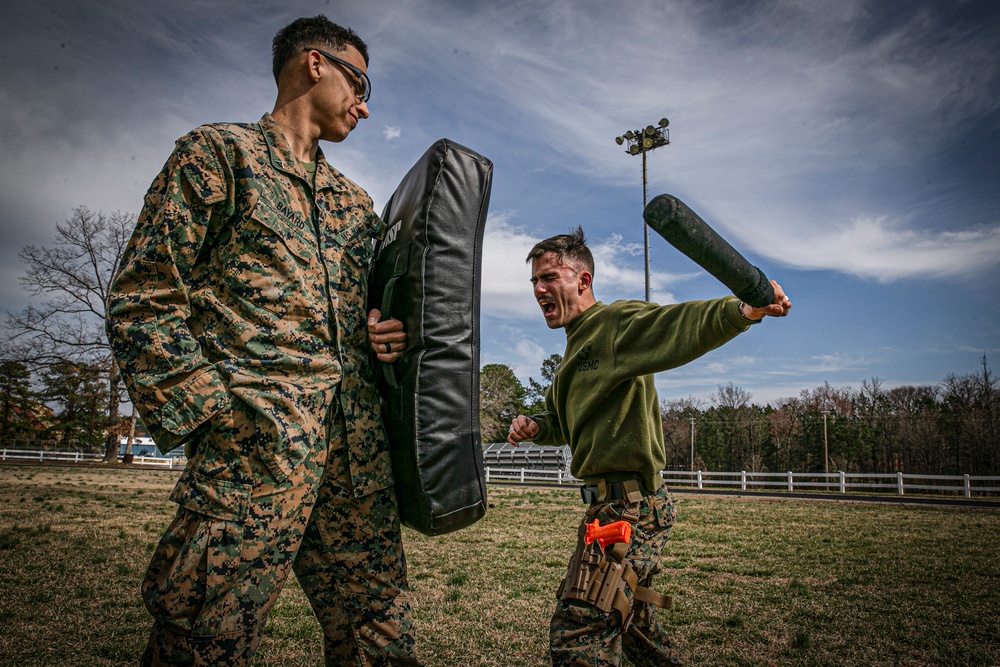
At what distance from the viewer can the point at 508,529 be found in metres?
11.2

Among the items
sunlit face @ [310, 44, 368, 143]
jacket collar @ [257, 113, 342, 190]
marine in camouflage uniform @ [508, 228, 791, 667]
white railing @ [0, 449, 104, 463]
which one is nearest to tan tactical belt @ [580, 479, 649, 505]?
marine in camouflage uniform @ [508, 228, 791, 667]

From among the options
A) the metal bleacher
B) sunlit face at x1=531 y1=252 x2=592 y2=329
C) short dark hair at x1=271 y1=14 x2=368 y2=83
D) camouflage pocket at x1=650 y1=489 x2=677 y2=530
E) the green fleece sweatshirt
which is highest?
short dark hair at x1=271 y1=14 x2=368 y2=83

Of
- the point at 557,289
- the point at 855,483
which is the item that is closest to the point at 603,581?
the point at 557,289

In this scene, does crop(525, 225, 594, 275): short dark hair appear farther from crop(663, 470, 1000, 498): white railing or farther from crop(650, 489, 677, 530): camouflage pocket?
crop(663, 470, 1000, 498): white railing

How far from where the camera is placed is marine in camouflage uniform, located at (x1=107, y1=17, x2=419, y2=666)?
6.14ft

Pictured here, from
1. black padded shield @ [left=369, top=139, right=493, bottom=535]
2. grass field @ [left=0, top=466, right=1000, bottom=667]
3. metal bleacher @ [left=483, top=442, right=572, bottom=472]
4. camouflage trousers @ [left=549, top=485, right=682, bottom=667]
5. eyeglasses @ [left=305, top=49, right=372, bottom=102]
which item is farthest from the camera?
metal bleacher @ [left=483, top=442, right=572, bottom=472]

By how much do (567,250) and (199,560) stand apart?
255 cm

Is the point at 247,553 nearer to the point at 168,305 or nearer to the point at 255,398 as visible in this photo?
the point at 255,398

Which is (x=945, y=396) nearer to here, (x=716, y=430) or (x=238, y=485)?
(x=716, y=430)

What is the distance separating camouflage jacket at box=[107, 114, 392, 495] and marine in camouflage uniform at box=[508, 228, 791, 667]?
124cm

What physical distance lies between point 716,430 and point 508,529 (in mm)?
51125

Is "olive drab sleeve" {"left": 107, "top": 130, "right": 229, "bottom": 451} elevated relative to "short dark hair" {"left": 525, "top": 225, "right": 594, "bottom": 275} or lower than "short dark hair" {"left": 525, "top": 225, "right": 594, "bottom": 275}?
lower

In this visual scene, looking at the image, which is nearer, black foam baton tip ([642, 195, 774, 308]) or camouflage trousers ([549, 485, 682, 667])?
black foam baton tip ([642, 195, 774, 308])

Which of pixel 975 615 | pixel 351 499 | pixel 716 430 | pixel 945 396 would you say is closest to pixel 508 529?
pixel 975 615
